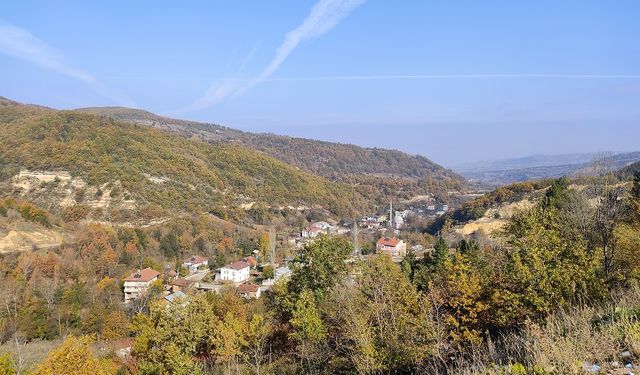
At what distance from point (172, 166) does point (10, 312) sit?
4002 cm

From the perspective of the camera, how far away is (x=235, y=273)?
120ft

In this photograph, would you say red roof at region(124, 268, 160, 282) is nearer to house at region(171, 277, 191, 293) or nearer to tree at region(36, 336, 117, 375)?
house at region(171, 277, 191, 293)

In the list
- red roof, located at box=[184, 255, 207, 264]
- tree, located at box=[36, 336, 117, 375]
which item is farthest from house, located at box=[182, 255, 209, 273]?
tree, located at box=[36, 336, 117, 375]

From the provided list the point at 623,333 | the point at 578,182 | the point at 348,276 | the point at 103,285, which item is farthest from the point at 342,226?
the point at 623,333

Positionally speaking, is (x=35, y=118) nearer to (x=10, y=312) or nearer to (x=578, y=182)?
(x=10, y=312)

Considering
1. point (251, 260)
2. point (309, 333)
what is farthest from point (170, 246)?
point (309, 333)

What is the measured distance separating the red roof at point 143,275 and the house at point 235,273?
17.8 feet

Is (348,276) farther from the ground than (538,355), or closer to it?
closer to it

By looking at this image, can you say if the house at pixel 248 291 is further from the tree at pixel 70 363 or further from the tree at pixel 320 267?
the tree at pixel 70 363

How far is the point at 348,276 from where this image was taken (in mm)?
14711

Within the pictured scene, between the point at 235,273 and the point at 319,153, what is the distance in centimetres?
11366

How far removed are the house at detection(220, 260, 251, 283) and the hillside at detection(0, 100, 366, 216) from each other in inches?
725

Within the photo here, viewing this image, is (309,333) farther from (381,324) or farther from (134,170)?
(134,170)

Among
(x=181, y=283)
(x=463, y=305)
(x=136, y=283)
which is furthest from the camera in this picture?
(x=181, y=283)
